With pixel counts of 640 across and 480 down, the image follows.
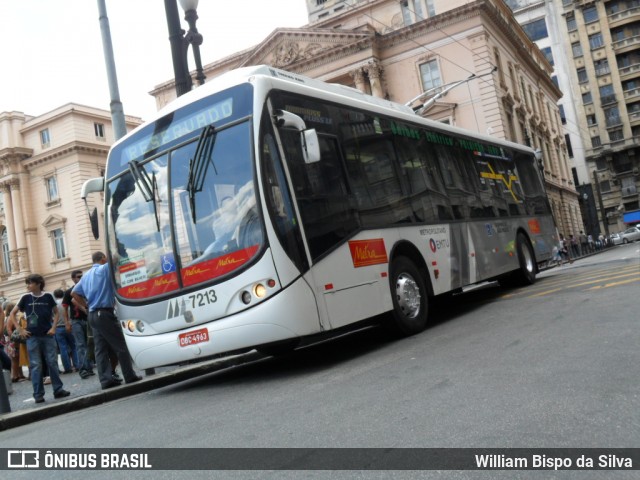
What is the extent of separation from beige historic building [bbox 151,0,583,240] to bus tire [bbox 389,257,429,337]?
27510 millimetres

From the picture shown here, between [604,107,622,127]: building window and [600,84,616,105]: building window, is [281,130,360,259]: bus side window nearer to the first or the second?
[604,107,622,127]: building window

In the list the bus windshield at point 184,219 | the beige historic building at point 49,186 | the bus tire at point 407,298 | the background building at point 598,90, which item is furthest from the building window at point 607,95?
the bus windshield at point 184,219

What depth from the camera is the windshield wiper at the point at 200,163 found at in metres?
6.92

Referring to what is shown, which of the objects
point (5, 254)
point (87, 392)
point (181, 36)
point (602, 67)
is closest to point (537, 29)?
point (602, 67)

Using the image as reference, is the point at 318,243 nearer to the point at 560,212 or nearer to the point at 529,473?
the point at 529,473

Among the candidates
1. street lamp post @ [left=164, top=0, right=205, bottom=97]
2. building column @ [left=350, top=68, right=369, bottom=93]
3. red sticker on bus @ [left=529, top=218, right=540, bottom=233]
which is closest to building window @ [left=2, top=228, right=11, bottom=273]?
building column @ [left=350, top=68, right=369, bottom=93]

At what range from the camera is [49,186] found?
156 ft

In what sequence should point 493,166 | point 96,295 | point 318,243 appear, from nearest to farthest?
point 318,243 → point 96,295 → point 493,166

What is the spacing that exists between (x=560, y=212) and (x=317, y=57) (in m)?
24.5

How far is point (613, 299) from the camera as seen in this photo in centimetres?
897

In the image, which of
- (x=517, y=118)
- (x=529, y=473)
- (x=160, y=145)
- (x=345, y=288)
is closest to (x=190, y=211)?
(x=160, y=145)

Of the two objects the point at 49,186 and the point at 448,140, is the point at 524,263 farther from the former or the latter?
the point at 49,186

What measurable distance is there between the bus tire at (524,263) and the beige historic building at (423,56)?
21.9 metres

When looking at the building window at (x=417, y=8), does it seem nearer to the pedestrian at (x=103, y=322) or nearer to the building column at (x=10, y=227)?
the building column at (x=10, y=227)
